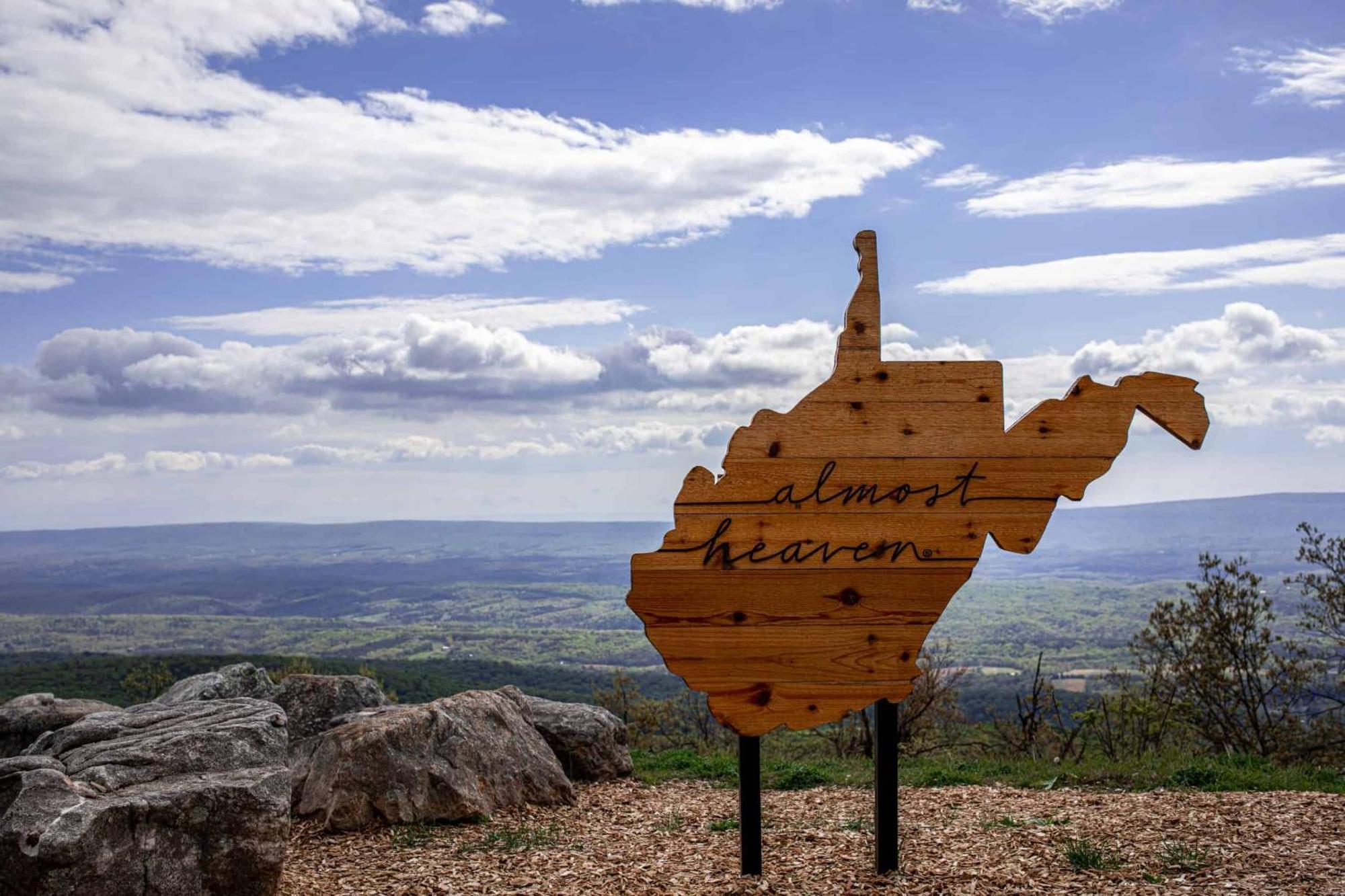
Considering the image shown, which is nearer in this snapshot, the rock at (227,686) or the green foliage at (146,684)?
the rock at (227,686)

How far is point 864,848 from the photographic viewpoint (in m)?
8.20

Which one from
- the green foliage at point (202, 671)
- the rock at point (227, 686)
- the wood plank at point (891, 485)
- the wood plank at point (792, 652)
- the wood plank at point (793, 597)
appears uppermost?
the wood plank at point (891, 485)

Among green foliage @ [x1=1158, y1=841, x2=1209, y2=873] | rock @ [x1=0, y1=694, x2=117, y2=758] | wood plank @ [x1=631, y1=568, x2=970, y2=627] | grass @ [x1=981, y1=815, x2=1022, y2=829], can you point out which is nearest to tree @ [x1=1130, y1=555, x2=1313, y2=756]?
grass @ [x1=981, y1=815, x2=1022, y2=829]

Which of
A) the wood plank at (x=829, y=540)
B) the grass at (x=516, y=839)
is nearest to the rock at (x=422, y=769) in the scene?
the grass at (x=516, y=839)

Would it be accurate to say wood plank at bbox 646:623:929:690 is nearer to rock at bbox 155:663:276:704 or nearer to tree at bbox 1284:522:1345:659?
rock at bbox 155:663:276:704

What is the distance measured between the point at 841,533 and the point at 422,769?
15.3 ft

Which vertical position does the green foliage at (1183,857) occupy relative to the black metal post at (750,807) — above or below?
below

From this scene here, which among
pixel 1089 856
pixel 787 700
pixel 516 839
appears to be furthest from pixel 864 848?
pixel 516 839

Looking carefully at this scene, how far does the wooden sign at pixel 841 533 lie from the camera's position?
7.30 meters

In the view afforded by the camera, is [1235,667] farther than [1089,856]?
Yes

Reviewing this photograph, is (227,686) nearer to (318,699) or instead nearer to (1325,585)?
(318,699)

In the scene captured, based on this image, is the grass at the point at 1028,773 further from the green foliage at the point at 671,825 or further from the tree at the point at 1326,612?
the tree at the point at 1326,612

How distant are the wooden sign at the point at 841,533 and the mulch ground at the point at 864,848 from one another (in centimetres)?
143

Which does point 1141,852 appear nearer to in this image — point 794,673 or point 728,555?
point 794,673
